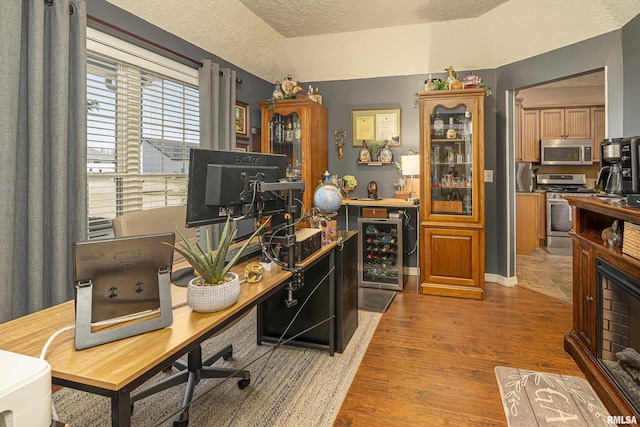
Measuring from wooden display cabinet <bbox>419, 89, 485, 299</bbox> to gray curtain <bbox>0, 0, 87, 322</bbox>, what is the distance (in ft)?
10.2

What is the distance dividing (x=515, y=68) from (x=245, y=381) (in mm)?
4010

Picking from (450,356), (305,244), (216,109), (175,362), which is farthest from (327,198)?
(216,109)

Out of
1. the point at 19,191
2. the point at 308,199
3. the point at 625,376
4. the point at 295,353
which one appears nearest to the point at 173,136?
the point at 19,191

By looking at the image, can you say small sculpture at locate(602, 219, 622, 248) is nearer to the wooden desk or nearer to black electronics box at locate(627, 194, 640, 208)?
black electronics box at locate(627, 194, 640, 208)

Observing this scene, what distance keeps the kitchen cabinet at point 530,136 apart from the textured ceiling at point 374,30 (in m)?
2.74

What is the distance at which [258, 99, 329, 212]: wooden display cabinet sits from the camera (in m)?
4.29

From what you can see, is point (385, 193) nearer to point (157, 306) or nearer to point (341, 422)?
point (341, 422)

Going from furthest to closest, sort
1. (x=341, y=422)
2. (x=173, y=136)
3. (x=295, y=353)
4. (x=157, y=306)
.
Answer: (x=173, y=136)
(x=295, y=353)
(x=341, y=422)
(x=157, y=306)

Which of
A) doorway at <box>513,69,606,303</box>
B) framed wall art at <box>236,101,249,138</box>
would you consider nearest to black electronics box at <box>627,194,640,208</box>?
framed wall art at <box>236,101,249,138</box>

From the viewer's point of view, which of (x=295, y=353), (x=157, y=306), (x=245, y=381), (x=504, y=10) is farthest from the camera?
(x=504, y=10)

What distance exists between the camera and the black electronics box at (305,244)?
6.18 feet

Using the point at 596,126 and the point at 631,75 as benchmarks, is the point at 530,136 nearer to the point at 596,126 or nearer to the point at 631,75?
the point at 596,126

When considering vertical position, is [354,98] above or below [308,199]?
above

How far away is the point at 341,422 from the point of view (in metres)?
1.92
